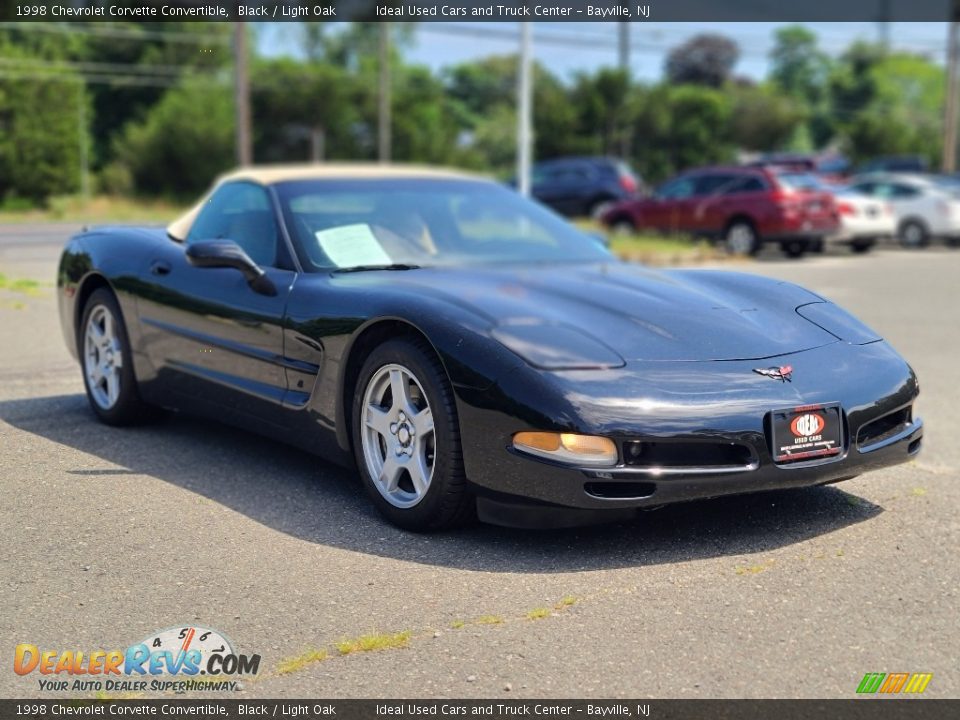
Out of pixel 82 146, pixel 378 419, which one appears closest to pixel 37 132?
pixel 82 146

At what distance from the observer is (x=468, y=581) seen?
4.02 meters

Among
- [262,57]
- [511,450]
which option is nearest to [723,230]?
[511,450]

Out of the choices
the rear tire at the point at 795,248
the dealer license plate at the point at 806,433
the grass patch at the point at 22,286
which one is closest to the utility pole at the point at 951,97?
the rear tire at the point at 795,248

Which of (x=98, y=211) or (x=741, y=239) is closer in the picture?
(x=741, y=239)

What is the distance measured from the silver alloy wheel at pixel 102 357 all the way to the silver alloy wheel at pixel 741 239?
53.3 feet

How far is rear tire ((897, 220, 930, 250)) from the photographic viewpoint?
25.5 m

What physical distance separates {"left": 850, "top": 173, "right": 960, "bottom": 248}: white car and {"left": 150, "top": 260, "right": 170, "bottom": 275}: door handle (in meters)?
21.2

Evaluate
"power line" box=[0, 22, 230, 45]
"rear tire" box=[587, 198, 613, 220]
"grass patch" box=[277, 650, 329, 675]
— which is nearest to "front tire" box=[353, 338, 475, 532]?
"grass patch" box=[277, 650, 329, 675]

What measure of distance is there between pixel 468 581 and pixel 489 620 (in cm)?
37

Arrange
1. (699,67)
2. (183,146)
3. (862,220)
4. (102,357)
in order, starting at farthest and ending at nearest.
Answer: (699,67)
(183,146)
(862,220)
(102,357)

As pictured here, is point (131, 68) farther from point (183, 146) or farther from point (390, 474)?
point (390, 474)

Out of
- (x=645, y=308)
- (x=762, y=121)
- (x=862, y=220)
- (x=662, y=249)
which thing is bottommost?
A: (x=662, y=249)

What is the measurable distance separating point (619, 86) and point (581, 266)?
4465 centimetres

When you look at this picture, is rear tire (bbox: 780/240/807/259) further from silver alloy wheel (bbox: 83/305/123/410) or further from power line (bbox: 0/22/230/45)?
power line (bbox: 0/22/230/45)
